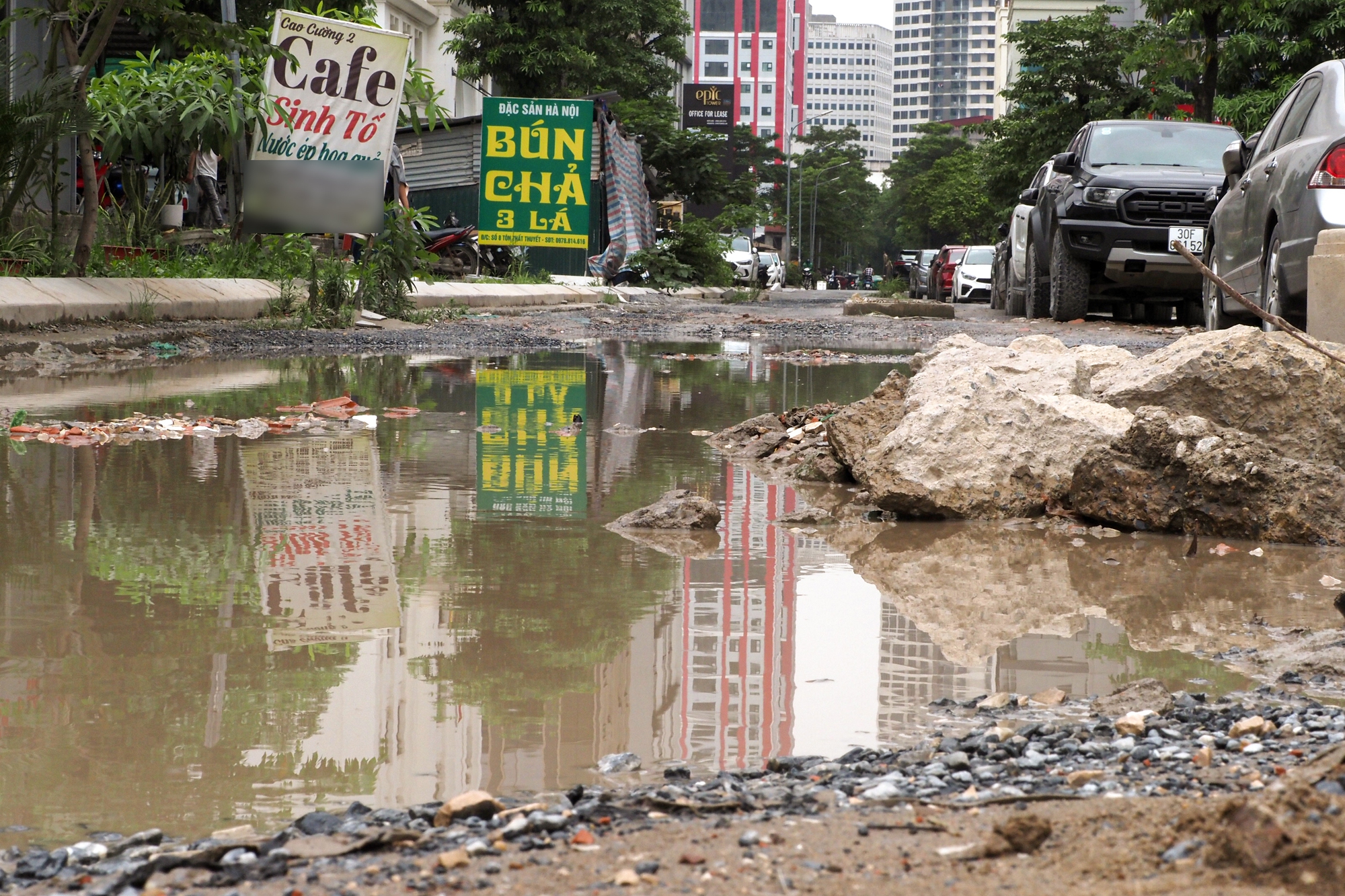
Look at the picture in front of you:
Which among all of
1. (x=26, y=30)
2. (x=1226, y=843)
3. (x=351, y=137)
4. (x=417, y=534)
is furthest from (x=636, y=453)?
(x=26, y=30)

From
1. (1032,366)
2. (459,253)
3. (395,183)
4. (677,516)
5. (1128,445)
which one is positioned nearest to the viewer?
A: (677,516)

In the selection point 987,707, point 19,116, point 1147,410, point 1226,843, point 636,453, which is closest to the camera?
point 1226,843

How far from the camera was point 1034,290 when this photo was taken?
1508 cm

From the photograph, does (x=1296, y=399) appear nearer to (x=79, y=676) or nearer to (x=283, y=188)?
(x=79, y=676)

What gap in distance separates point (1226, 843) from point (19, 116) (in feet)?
34.9

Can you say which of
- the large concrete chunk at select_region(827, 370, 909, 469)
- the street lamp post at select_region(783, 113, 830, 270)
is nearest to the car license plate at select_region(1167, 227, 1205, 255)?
the large concrete chunk at select_region(827, 370, 909, 469)

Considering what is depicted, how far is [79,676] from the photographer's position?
9.17 ft

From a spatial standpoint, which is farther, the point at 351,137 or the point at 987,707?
the point at 351,137

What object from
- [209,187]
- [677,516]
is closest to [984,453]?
[677,516]

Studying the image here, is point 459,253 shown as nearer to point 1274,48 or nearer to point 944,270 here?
point 944,270

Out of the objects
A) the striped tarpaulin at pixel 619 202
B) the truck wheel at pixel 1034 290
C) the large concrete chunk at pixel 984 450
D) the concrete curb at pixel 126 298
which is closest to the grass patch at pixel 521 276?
the striped tarpaulin at pixel 619 202

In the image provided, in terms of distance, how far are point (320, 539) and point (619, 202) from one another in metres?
28.6

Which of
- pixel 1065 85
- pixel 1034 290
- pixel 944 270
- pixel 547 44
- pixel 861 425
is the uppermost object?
pixel 547 44

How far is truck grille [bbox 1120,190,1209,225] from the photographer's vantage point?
12.4m
